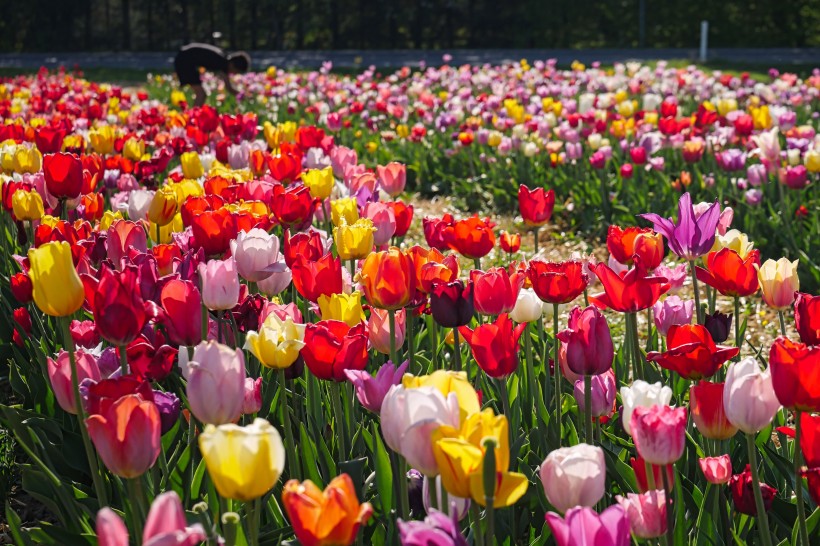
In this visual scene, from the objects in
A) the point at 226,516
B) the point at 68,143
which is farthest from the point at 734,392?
the point at 68,143

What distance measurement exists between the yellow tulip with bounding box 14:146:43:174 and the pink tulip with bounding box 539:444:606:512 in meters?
3.09

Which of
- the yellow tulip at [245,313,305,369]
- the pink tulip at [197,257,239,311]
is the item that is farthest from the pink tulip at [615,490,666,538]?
the pink tulip at [197,257,239,311]

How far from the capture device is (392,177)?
384 cm

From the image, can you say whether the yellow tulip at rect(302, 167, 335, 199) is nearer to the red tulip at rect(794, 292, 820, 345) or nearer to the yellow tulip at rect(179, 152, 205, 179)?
the yellow tulip at rect(179, 152, 205, 179)

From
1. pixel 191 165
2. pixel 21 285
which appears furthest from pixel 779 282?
pixel 191 165

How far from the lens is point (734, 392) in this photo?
1661 mm

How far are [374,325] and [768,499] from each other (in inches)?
37.4

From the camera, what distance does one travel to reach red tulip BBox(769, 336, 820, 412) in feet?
5.12

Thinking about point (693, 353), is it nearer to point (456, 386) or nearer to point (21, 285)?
point (456, 386)

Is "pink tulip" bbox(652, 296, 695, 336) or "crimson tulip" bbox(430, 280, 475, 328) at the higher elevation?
"crimson tulip" bbox(430, 280, 475, 328)

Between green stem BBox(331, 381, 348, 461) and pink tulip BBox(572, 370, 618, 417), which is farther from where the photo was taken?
pink tulip BBox(572, 370, 618, 417)

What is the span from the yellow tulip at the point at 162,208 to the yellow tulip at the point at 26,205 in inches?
19.1

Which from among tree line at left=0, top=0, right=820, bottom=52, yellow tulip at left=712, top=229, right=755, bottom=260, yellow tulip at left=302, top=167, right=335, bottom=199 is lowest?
yellow tulip at left=712, top=229, right=755, bottom=260

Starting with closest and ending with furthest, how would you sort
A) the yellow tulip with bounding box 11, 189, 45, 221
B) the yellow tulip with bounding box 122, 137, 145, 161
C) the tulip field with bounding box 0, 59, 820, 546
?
the tulip field with bounding box 0, 59, 820, 546 → the yellow tulip with bounding box 11, 189, 45, 221 → the yellow tulip with bounding box 122, 137, 145, 161
